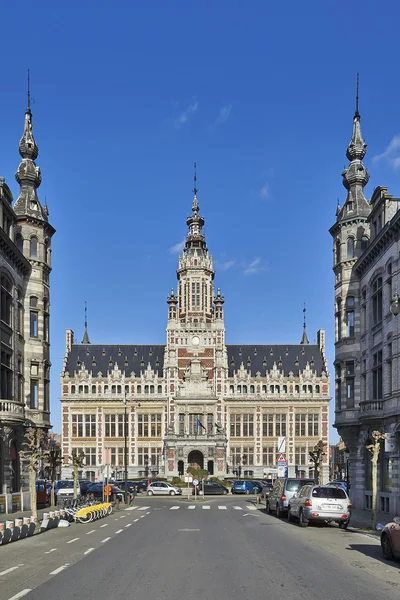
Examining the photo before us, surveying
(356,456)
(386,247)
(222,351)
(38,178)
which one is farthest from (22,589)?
(222,351)

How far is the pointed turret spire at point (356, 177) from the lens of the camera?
157 ft

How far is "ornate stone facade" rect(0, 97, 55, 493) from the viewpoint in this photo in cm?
4009

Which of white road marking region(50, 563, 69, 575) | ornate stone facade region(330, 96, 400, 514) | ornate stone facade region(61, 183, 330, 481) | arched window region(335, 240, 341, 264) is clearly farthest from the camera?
ornate stone facade region(61, 183, 330, 481)

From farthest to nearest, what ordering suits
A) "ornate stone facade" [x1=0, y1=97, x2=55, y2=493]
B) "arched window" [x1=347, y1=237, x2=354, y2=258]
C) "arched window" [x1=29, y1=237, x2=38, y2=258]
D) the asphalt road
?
1. "arched window" [x1=29, y1=237, x2=38, y2=258]
2. "arched window" [x1=347, y1=237, x2=354, y2=258]
3. "ornate stone facade" [x1=0, y1=97, x2=55, y2=493]
4. the asphalt road

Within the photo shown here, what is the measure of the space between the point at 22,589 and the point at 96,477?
297ft

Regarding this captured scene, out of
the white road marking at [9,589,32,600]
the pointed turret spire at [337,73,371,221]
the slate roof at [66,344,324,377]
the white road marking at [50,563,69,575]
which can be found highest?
the pointed turret spire at [337,73,371,221]

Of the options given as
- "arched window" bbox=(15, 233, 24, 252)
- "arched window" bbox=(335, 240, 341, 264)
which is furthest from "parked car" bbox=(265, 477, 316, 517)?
"arched window" bbox=(15, 233, 24, 252)

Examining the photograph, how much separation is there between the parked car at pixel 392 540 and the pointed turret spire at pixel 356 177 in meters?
30.7

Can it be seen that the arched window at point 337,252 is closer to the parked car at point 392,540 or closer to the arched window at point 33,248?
the arched window at point 33,248

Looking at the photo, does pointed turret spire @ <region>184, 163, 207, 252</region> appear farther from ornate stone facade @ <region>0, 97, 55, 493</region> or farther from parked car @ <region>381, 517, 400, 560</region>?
parked car @ <region>381, 517, 400, 560</region>

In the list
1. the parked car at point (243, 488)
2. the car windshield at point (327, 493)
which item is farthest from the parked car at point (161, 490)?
the car windshield at point (327, 493)

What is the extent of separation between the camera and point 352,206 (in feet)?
158

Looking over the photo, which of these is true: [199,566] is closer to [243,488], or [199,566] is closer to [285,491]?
[285,491]

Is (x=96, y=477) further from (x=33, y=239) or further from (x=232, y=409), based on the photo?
(x=33, y=239)
